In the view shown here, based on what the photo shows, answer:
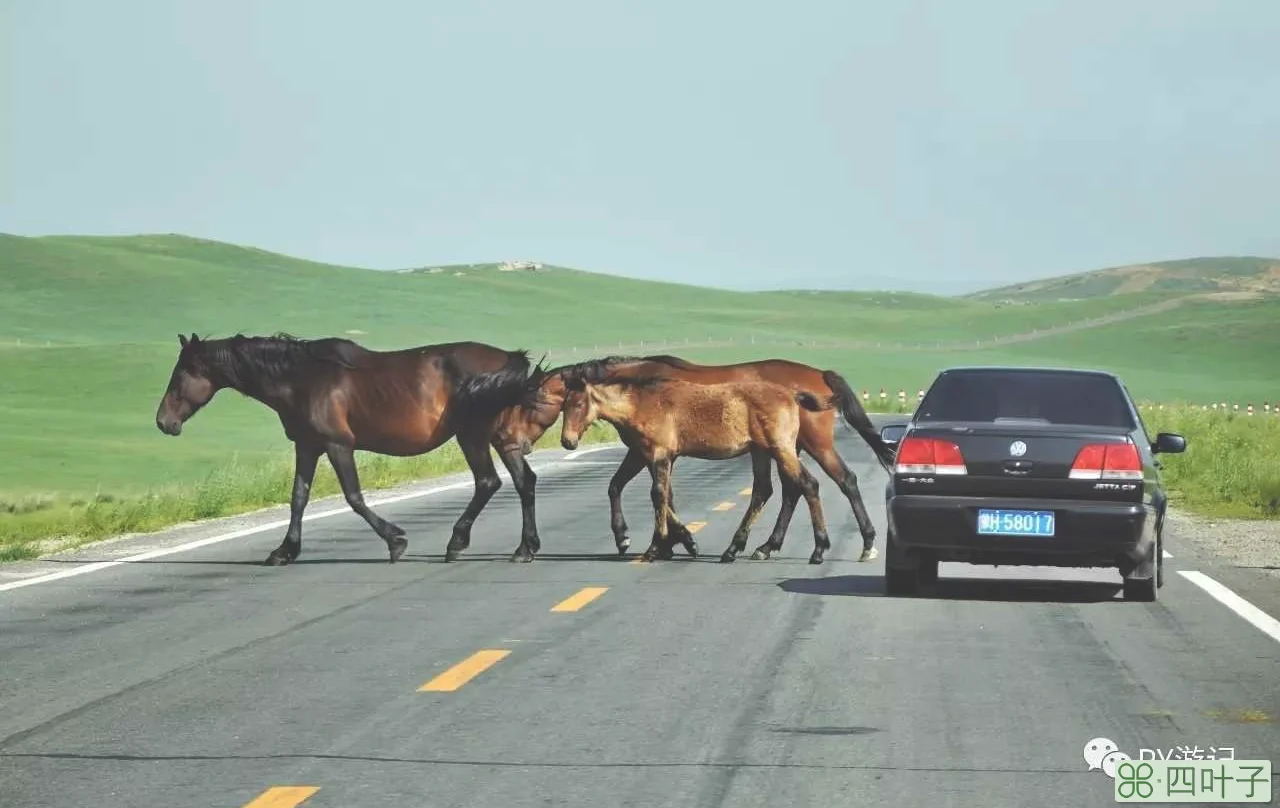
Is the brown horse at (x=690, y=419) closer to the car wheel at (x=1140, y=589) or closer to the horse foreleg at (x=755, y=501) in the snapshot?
the horse foreleg at (x=755, y=501)

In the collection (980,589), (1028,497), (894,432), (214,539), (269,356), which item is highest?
(269,356)

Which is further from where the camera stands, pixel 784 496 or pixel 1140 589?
pixel 784 496

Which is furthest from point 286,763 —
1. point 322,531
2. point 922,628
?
point 322,531

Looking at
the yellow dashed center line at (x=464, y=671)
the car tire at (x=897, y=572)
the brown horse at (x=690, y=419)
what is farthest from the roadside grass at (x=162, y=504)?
the yellow dashed center line at (x=464, y=671)

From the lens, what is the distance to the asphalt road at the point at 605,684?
8953mm

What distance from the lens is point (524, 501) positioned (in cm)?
1936

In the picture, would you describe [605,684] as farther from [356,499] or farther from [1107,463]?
[356,499]

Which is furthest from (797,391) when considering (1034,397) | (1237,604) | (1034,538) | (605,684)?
(605,684)

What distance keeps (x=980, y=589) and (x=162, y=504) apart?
13755mm

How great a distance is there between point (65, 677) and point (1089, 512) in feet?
21.7

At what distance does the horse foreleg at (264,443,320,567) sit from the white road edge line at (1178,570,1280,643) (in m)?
7.00

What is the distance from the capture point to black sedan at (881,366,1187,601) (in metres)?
15.2

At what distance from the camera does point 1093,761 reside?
9.33m

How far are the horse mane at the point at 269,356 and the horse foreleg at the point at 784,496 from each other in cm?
362
